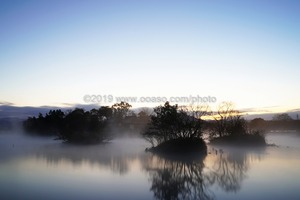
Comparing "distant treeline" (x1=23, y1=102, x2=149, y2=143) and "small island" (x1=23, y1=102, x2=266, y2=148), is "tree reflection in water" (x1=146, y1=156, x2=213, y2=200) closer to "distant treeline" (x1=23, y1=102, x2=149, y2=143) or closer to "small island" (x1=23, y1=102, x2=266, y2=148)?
"small island" (x1=23, y1=102, x2=266, y2=148)

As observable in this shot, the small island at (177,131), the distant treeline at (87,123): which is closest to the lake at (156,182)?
the small island at (177,131)

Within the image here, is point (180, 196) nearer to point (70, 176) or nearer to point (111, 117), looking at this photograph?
point (70, 176)

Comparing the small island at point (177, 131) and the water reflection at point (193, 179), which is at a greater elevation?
the small island at point (177, 131)

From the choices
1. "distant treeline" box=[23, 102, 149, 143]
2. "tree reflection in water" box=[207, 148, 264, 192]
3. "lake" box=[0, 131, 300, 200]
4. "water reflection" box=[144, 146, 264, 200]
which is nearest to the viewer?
"lake" box=[0, 131, 300, 200]

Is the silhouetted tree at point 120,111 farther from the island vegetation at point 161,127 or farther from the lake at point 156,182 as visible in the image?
the lake at point 156,182

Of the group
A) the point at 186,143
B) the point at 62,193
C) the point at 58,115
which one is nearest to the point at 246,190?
the point at 62,193

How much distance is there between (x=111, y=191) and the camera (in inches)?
789

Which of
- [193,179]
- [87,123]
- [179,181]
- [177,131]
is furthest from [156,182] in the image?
[87,123]

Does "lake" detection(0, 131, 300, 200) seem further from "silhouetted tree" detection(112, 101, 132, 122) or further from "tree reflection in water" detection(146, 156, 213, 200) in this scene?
"silhouetted tree" detection(112, 101, 132, 122)

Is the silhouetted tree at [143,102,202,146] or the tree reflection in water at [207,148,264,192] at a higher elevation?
the silhouetted tree at [143,102,202,146]

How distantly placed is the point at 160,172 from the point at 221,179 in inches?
231

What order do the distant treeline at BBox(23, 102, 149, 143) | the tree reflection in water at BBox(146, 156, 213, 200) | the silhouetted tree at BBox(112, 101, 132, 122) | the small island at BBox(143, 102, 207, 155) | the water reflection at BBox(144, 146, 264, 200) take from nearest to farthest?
1. the tree reflection in water at BBox(146, 156, 213, 200)
2. the water reflection at BBox(144, 146, 264, 200)
3. the small island at BBox(143, 102, 207, 155)
4. the distant treeline at BBox(23, 102, 149, 143)
5. the silhouetted tree at BBox(112, 101, 132, 122)

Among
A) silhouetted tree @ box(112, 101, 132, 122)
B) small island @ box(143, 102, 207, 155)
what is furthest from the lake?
silhouetted tree @ box(112, 101, 132, 122)

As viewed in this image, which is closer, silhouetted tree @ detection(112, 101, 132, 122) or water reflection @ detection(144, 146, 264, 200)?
water reflection @ detection(144, 146, 264, 200)
